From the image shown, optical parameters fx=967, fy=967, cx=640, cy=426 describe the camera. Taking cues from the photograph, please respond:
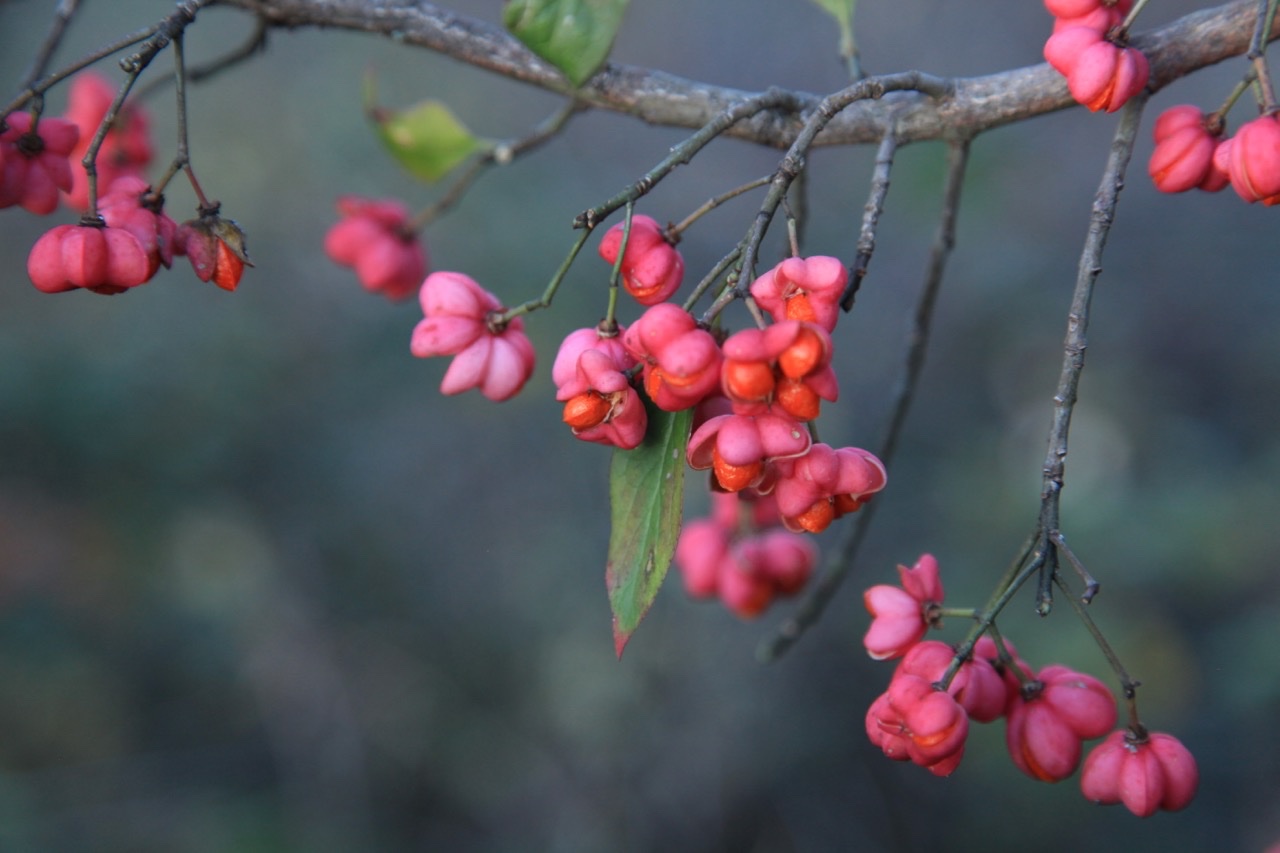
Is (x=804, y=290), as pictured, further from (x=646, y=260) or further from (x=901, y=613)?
(x=901, y=613)

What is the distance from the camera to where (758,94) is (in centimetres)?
107

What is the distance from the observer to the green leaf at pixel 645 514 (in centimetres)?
87

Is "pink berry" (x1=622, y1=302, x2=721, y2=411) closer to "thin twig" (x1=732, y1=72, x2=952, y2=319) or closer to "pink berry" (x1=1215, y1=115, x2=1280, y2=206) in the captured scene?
"thin twig" (x1=732, y1=72, x2=952, y2=319)

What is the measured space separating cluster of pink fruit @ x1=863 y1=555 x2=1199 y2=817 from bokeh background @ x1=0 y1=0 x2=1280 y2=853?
1753 millimetres

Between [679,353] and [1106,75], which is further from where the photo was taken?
[1106,75]

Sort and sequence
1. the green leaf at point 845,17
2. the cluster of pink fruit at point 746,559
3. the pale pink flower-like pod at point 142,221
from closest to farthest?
the pale pink flower-like pod at point 142,221, the green leaf at point 845,17, the cluster of pink fruit at point 746,559

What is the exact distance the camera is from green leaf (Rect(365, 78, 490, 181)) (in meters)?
1.57

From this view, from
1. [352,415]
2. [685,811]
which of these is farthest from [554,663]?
[352,415]

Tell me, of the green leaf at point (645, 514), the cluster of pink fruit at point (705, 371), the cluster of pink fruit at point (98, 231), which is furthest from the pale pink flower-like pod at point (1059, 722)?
the cluster of pink fruit at point (98, 231)

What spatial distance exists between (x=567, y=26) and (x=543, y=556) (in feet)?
9.30

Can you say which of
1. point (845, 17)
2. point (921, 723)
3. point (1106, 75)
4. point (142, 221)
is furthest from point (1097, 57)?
point (142, 221)

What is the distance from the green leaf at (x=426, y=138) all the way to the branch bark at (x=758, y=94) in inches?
13.6

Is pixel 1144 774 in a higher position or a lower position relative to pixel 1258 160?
lower

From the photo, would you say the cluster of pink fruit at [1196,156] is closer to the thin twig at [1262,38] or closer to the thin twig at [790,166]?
the thin twig at [1262,38]
